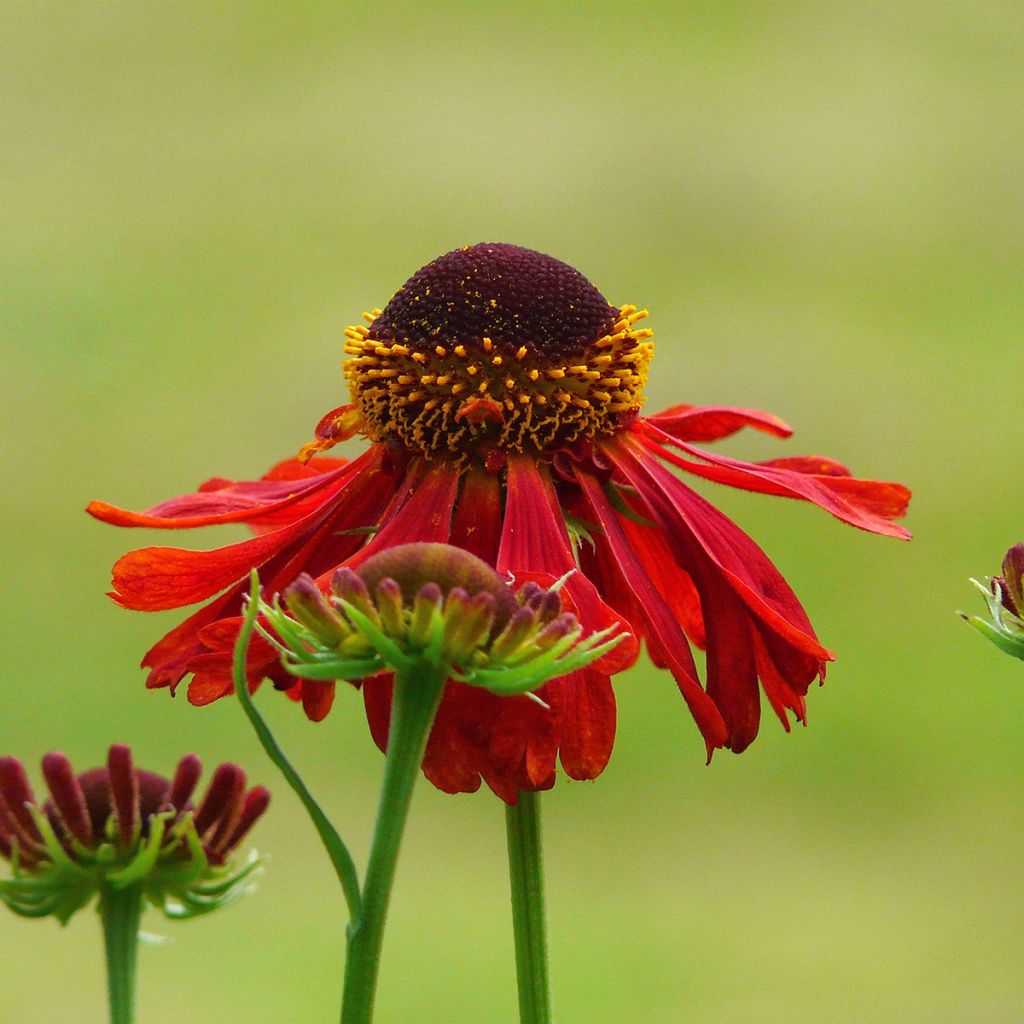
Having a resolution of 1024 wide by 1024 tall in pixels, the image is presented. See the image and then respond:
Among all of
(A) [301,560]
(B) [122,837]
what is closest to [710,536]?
(A) [301,560]

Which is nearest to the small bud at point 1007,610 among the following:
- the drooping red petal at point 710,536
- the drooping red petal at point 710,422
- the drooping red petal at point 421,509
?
the drooping red petal at point 710,536

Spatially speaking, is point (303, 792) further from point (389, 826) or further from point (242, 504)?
point (242, 504)

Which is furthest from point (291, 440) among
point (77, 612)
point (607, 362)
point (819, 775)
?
point (607, 362)

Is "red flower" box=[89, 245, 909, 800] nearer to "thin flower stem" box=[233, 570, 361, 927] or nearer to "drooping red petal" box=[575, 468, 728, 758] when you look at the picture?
"drooping red petal" box=[575, 468, 728, 758]

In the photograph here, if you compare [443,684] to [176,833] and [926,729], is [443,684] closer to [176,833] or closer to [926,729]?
[176,833]

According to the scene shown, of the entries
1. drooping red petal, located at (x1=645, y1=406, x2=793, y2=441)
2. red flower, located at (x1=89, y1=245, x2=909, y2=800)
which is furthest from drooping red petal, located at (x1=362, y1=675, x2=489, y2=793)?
drooping red petal, located at (x1=645, y1=406, x2=793, y2=441)

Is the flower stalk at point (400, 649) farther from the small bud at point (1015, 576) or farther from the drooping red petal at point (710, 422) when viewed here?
the drooping red petal at point (710, 422)
